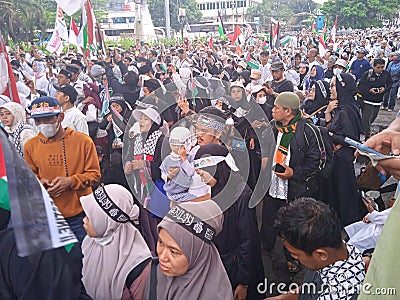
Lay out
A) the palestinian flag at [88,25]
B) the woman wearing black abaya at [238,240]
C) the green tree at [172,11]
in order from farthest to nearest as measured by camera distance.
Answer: the green tree at [172,11] < the palestinian flag at [88,25] < the woman wearing black abaya at [238,240]

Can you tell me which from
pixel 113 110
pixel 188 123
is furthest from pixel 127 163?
pixel 113 110

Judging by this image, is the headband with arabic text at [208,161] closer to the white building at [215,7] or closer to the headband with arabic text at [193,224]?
the headband with arabic text at [193,224]

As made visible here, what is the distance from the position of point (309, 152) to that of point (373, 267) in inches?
97.2

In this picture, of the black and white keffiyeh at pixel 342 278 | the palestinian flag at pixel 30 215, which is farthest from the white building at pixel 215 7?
the palestinian flag at pixel 30 215

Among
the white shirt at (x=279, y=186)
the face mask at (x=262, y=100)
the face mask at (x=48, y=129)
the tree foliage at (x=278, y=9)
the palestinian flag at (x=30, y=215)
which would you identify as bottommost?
the white shirt at (x=279, y=186)

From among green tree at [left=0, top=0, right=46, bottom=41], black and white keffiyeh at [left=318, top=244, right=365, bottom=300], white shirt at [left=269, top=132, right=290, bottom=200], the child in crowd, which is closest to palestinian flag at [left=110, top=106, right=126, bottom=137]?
the child in crowd

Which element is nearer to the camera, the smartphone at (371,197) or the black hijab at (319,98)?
the smartphone at (371,197)

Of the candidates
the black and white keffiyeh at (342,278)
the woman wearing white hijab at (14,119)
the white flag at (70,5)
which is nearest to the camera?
the black and white keffiyeh at (342,278)

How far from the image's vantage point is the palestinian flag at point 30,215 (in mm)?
1121

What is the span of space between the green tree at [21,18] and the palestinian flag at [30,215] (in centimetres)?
2621

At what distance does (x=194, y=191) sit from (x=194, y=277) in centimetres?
89

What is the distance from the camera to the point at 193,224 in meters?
1.97

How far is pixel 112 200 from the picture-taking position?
226cm

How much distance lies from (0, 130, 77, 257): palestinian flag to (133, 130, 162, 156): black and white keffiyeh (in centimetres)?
227
